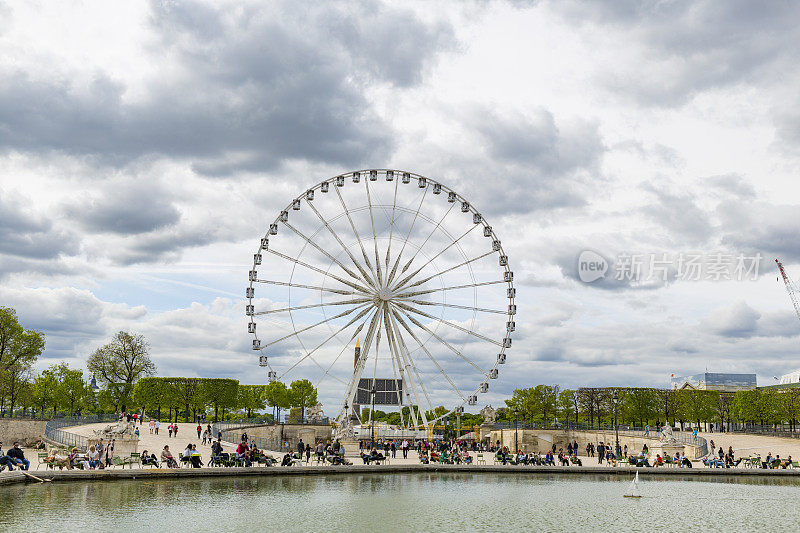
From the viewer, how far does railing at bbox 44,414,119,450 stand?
1601 inches

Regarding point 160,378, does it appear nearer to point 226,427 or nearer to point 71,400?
point 71,400

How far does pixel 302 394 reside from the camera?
3083 inches

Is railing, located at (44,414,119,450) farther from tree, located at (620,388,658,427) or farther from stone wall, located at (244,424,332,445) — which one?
tree, located at (620,388,658,427)

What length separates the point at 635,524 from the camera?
1939cm

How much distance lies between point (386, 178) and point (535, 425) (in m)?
30.0

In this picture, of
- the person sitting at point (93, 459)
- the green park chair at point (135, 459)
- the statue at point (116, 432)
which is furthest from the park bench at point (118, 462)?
the statue at point (116, 432)

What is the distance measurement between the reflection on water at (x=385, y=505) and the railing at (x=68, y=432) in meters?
15.5

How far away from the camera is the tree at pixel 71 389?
211ft

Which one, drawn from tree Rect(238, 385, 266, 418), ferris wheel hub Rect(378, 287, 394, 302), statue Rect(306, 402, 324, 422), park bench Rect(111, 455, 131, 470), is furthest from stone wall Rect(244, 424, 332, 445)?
park bench Rect(111, 455, 131, 470)

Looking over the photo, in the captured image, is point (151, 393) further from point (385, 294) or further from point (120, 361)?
point (385, 294)

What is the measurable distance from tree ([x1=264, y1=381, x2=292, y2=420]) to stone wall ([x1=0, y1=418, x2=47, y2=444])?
2975 centimetres

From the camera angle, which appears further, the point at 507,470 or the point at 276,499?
the point at 507,470

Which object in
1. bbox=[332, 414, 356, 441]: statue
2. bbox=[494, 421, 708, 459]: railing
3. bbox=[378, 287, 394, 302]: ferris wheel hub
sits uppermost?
bbox=[378, 287, 394, 302]: ferris wheel hub

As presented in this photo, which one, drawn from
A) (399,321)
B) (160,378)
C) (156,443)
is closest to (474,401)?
(399,321)
